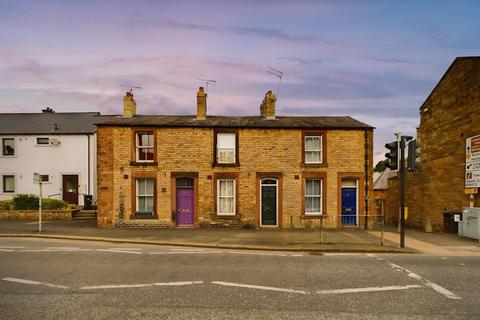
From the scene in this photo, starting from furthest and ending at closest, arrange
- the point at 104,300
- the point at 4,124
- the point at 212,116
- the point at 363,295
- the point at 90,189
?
the point at 4,124
the point at 90,189
the point at 212,116
the point at 363,295
the point at 104,300

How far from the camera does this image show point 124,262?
456 inches

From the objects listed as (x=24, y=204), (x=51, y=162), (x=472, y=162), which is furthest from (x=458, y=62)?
(x=51, y=162)

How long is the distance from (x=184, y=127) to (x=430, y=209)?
14.8 m

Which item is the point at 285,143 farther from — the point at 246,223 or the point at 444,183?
the point at 444,183

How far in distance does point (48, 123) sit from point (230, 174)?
20583mm

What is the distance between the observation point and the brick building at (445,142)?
18.9m

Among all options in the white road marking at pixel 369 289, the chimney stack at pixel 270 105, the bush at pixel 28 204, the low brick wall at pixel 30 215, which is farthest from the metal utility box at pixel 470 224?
the bush at pixel 28 204

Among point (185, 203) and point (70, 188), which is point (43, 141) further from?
point (185, 203)

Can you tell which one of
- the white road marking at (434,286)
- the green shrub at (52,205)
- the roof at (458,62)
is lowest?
the white road marking at (434,286)

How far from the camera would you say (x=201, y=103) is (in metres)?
23.2

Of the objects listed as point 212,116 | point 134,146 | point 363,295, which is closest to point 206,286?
point 363,295

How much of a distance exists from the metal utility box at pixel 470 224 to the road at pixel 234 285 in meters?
4.97

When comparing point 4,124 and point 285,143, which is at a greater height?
point 4,124

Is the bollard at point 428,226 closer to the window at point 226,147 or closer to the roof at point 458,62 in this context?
the roof at point 458,62
